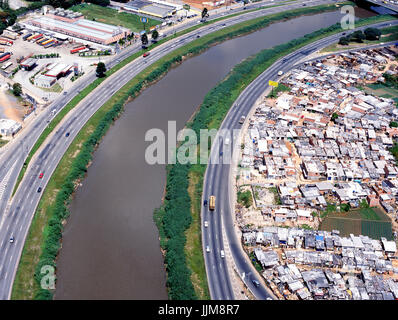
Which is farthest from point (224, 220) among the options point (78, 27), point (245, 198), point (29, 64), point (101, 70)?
point (78, 27)

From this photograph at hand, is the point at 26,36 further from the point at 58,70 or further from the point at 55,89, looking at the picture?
the point at 55,89

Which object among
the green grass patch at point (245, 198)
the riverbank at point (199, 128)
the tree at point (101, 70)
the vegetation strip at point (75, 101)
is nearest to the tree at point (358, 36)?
the riverbank at point (199, 128)

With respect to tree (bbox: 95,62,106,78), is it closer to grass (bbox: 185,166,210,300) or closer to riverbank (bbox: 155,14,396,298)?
riverbank (bbox: 155,14,396,298)

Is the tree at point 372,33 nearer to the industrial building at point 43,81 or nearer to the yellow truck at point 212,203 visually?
the yellow truck at point 212,203

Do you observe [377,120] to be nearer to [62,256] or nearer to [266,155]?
[266,155]

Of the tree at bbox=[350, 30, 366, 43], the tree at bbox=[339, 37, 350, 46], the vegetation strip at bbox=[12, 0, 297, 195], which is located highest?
the tree at bbox=[350, 30, 366, 43]

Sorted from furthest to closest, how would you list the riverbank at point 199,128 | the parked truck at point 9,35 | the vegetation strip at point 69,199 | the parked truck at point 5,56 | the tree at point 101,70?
the parked truck at point 9,35, the parked truck at point 5,56, the tree at point 101,70, the riverbank at point 199,128, the vegetation strip at point 69,199

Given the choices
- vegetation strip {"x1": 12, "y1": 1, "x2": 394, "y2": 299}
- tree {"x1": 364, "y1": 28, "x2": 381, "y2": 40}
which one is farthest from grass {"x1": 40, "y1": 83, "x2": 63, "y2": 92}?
tree {"x1": 364, "y1": 28, "x2": 381, "y2": 40}
